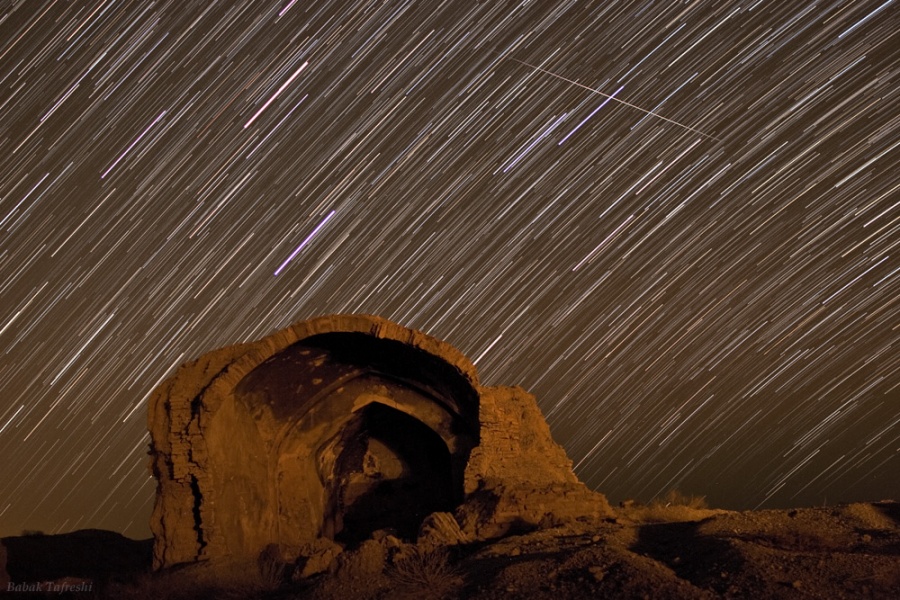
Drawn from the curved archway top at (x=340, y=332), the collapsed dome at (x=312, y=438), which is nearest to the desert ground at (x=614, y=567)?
the collapsed dome at (x=312, y=438)

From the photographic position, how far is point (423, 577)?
8.12m

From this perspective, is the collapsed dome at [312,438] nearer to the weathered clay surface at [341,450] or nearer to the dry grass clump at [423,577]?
the weathered clay surface at [341,450]

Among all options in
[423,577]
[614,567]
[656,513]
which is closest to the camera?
[614,567]

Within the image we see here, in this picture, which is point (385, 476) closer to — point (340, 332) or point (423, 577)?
point (340, 332)

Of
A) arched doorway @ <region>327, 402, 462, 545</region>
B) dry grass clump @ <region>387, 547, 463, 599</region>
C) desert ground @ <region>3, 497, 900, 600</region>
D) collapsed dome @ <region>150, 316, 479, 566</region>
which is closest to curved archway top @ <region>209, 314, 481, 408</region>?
collapsed dome @ <region>150, 316, 479, 566</region>

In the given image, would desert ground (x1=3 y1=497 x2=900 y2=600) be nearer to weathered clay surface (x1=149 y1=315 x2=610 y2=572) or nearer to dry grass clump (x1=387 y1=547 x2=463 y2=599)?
dry grass clump (x1=387 y1=547 x2=463 y2=599)

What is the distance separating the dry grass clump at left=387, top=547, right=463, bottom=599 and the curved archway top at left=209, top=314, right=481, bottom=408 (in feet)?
14.2

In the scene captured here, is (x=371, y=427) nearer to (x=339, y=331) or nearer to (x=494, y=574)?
(x=339, y=331)

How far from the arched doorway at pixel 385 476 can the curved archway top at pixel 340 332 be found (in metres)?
3.18

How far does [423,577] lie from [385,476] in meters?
9.18

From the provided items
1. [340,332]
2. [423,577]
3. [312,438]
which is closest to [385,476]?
[312,438]

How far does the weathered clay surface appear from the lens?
37.3 ft

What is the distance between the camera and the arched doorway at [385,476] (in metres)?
16.5

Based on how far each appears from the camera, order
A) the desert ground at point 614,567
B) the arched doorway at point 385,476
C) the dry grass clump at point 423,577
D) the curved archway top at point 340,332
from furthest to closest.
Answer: the arched doorway at point 385,476 → the curved archway top at point 340,332 → the dry grass clump at point 423,577 → the desert ground at point 614,567
